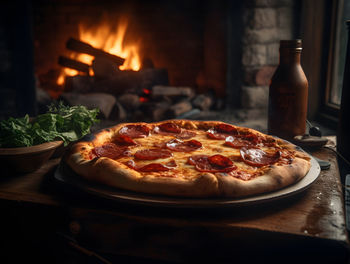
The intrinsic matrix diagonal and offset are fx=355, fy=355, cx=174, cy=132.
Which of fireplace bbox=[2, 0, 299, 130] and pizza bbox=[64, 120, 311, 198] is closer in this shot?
pizza bbox=[64, 120, 311, 198]

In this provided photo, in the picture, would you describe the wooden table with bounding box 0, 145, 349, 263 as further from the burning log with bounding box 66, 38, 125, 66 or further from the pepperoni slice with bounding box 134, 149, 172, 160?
the burning log with bounding box 66, 38, 125, 66

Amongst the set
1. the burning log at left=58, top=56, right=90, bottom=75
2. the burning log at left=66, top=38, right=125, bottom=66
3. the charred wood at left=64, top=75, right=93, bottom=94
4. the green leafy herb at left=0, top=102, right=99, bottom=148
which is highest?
the burning log at left=66, top=38, right=125, bottom=66

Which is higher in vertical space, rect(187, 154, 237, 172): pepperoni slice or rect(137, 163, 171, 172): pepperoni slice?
rect(137, 163, 171, 172): pepperoni slice

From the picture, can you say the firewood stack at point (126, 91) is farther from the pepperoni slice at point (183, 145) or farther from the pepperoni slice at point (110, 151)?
the pepperoni slice at point (110, 151)

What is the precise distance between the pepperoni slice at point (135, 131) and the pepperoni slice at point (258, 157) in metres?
0.58

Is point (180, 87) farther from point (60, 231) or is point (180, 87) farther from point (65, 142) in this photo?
point (60, 231)

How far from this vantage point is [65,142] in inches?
68.1

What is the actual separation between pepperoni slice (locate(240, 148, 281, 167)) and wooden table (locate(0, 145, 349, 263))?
0.21 metres

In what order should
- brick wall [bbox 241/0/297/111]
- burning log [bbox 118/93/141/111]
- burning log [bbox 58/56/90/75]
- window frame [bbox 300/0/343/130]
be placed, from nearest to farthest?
window frame [bbox 300/0/343/130]
brick wall [bbox 241/0/297/111]
burning log [bbox 118/93/141/111]
burning log [bbox 58/56/90/75]

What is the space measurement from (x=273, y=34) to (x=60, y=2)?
274 cm

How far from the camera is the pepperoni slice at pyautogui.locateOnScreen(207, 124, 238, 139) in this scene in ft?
6.27

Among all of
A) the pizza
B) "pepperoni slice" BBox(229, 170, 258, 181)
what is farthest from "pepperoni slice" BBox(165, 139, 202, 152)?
"pepperoni slice" BBox(229, 170, 258, 181)

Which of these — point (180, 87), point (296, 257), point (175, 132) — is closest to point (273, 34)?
point (180, 87)

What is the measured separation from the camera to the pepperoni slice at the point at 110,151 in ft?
5.15
